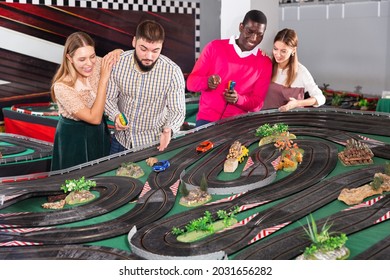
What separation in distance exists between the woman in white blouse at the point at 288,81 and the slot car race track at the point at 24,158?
147 centimetres

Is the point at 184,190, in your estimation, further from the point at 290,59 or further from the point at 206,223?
the point at 290,59

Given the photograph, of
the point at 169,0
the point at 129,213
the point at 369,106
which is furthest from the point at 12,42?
the point at 129,213

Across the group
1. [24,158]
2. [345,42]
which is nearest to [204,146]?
[24,158]

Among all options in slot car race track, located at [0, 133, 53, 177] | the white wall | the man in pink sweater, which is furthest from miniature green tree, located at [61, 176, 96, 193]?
the white wall

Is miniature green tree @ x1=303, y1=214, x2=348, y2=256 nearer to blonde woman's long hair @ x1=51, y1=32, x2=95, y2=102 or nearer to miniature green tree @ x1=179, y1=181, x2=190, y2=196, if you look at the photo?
miniature green tree @ x1=179, y1=181, x2=190, y2=196

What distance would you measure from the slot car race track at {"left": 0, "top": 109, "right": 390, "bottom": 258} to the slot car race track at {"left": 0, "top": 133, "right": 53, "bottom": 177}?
1.09 m

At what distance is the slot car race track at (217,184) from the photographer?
1.70 meters

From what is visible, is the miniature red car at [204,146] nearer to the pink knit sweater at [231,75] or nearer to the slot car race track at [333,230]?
the pink knit sweater at [231,75]

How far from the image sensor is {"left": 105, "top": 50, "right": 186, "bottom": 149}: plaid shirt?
102 inches

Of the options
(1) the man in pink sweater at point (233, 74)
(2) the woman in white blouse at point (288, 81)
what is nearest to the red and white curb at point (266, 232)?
(1) the man in pink sweater at point (233, 74)

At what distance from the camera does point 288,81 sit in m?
3.25
